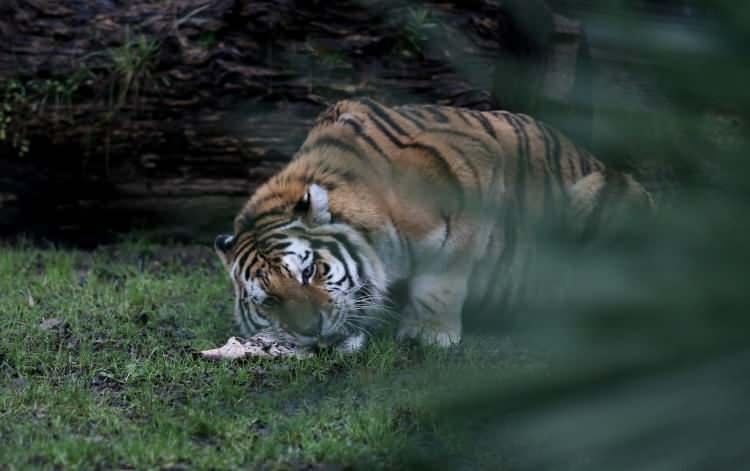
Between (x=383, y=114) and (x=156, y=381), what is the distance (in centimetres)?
199

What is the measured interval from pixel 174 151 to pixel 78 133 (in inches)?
26.4

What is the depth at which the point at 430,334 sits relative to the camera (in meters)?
5.61

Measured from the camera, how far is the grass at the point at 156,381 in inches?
155

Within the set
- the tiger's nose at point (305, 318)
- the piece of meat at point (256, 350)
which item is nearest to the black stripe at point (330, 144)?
the tiger's nose at point (305, 318)

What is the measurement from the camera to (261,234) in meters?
5.67

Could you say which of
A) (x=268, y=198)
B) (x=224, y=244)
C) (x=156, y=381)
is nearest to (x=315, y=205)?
(x=268, y=198)

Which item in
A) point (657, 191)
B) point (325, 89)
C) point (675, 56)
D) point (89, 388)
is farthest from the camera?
point (325, 89)

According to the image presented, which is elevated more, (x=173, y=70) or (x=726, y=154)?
(x=726, y=154)

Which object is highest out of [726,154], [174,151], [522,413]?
[726,154]

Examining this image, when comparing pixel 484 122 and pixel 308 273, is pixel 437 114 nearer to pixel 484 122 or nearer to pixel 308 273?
pixel 484 122

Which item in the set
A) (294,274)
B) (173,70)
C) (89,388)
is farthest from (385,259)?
(173,70)

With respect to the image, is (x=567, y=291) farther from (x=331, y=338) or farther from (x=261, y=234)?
(x=261, y=234)

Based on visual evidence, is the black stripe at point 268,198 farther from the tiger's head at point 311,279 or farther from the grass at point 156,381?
the grass at point 156,381

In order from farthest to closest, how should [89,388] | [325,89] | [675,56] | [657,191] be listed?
[325,89] < [89,388] < [657,191] < [675,56]
